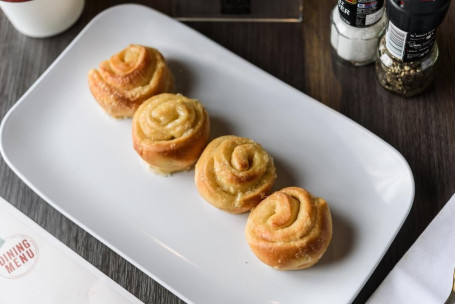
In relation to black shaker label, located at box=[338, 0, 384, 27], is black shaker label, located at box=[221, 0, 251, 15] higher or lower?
lower

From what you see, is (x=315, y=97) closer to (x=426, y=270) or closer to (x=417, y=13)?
(x=417, y=13)

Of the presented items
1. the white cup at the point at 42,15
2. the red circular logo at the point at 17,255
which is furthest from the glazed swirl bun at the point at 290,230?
the white cup at the point at 42,15

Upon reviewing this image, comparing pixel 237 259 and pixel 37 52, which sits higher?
pixel 37 52

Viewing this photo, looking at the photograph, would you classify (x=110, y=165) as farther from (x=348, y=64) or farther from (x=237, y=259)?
(x=348, y=64)

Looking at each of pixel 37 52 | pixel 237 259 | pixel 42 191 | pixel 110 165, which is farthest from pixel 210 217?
pixel 37 52

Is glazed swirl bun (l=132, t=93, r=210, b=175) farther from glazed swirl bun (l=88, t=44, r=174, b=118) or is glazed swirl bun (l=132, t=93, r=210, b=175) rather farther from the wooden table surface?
the wooden table surface

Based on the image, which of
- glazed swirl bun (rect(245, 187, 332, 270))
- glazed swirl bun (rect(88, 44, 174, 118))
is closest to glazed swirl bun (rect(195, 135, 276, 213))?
glazed swirl bun (rect(245, 187, 332, 270))
